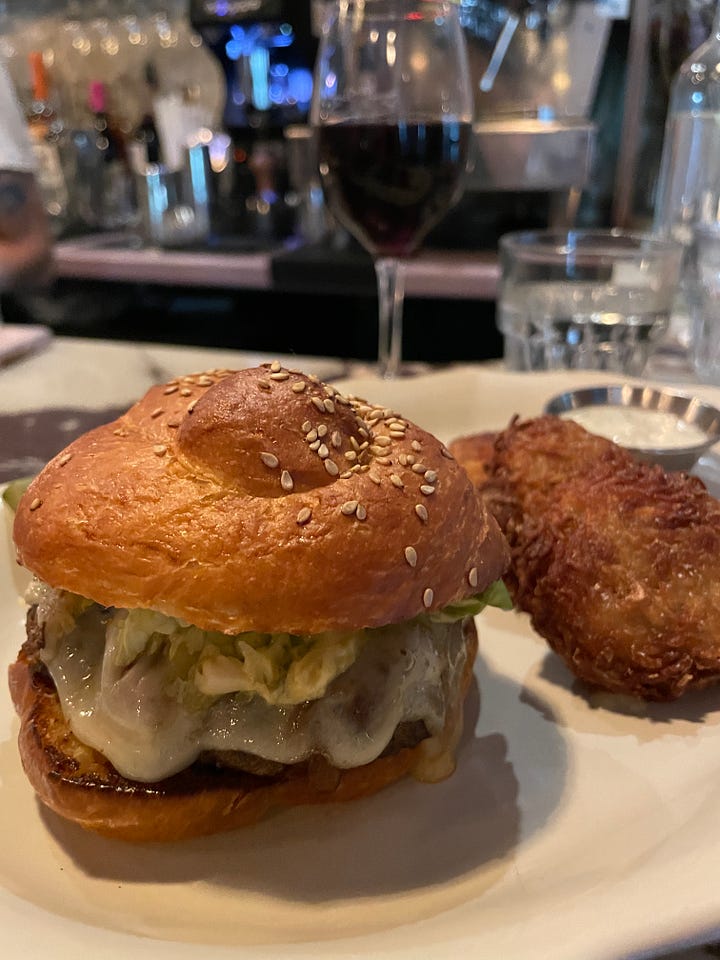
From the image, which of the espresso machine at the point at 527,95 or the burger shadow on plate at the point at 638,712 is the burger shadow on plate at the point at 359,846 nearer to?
the burger shadow on plate at the point at 638,712

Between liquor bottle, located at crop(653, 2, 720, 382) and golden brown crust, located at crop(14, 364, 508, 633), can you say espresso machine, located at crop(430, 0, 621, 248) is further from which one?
golden brown crust, located at crop(14, 364, 508, 633)

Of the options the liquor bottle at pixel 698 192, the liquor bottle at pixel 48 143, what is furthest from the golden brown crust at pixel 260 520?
the liquor bottle at pixel 48 143

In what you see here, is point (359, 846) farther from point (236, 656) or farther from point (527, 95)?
point (527, 95)

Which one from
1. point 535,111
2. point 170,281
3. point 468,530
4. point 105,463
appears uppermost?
point 535,111

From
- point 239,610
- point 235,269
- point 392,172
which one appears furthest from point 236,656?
point 235,269

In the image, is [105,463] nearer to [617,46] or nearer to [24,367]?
[24,367]

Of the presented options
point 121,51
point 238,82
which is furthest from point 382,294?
point 121,51

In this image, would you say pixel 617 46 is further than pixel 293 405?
Yes
